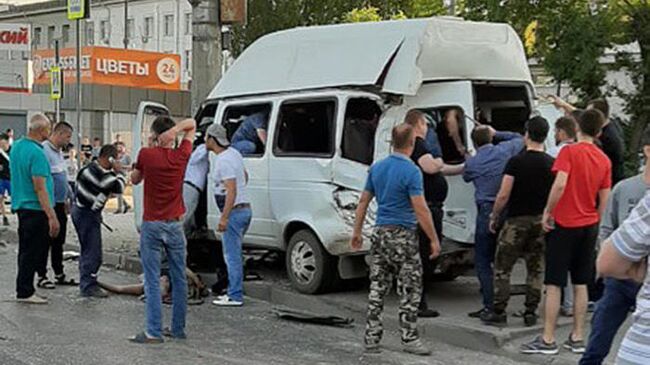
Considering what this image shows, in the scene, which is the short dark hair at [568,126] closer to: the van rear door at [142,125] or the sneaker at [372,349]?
A: the sneaker at [372,349]

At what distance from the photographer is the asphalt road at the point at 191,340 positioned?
7543 millimetres

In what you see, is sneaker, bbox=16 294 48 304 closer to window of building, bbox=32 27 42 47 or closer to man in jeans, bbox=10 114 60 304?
man in jeans, bbox=10 114 60 304

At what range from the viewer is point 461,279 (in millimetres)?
11156

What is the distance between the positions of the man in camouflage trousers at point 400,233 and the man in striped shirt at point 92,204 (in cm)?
349

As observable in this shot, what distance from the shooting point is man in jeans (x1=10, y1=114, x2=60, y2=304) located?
951 centimetres

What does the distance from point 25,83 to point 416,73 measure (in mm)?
17116

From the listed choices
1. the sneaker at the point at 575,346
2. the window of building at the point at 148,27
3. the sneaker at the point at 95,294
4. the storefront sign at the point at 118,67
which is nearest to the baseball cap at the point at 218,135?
the sneaker at the point at 95,294

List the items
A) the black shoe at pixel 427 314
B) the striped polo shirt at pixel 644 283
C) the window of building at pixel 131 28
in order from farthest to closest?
1. the window of building at pixel 131 28
2. the black shoe at pixel 427 314
3. the striped polo shirt at pixel 644 283

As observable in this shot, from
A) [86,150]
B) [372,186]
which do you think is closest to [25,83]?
[86,150]

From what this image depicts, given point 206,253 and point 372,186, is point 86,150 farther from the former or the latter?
point 372,186

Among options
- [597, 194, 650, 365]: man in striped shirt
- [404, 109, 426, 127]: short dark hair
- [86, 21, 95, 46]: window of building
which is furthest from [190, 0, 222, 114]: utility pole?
[86, 21, 95, 46]: window of building

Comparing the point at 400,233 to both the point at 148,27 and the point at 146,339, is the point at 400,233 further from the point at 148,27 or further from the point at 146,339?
the point at 148,27

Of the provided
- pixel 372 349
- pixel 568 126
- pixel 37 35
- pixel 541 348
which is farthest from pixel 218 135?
pixel 37 35

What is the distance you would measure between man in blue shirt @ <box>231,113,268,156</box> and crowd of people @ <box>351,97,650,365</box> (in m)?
Answer: 2.47
